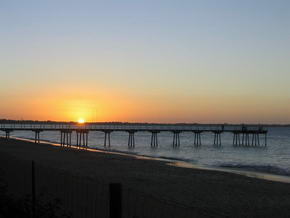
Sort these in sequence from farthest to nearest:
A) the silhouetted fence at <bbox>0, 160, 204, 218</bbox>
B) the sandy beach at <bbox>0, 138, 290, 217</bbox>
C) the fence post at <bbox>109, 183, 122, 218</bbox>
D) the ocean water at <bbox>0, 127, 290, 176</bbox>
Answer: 1. the ocean water at <bbox>0, 127, 290, 176</bbox>
2. the sandy beach at <bbox>0, 138, 290, 217</bbox>
3. the silhouetted fence at <bbox>0, 160, 204, 218</bbox>
4. the fence post at <bbox>109, 183, 122, 218</bbox>

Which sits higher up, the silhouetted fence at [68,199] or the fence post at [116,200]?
the fence post at [116,200]

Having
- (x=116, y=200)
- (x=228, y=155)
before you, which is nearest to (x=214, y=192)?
(x=116, y=200)

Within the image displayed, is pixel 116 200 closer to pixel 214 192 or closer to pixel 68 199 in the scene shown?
pixel 68 199

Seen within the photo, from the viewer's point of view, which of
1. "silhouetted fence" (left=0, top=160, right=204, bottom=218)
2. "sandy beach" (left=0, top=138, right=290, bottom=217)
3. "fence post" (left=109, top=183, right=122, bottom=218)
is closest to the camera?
"fence post" (left=109, top=183, right=122, bottom=218)

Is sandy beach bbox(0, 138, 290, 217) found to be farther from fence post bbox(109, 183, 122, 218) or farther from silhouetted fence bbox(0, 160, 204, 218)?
fence post bbox(109, 183, 122, 218)

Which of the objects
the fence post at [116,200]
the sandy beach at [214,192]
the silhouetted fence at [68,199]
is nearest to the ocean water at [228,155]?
the sandy beach at [214,192]

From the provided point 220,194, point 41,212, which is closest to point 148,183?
point 220,194

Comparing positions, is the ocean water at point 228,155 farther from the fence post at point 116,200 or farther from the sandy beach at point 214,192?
the fence post at point 116,200

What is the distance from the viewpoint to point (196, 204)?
1297 cm

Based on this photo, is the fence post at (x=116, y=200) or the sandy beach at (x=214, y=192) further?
the sandy beach at (x=214, y=192)

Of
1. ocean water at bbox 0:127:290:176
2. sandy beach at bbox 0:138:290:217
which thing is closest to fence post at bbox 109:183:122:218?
sandy beach at bbox 0:138:290:217

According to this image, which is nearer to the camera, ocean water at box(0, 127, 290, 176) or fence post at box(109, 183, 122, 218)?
fence post at box(109, 183, 122, 218)

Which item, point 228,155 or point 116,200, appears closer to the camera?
point 116,200

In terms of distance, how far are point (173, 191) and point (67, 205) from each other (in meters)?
7.45
